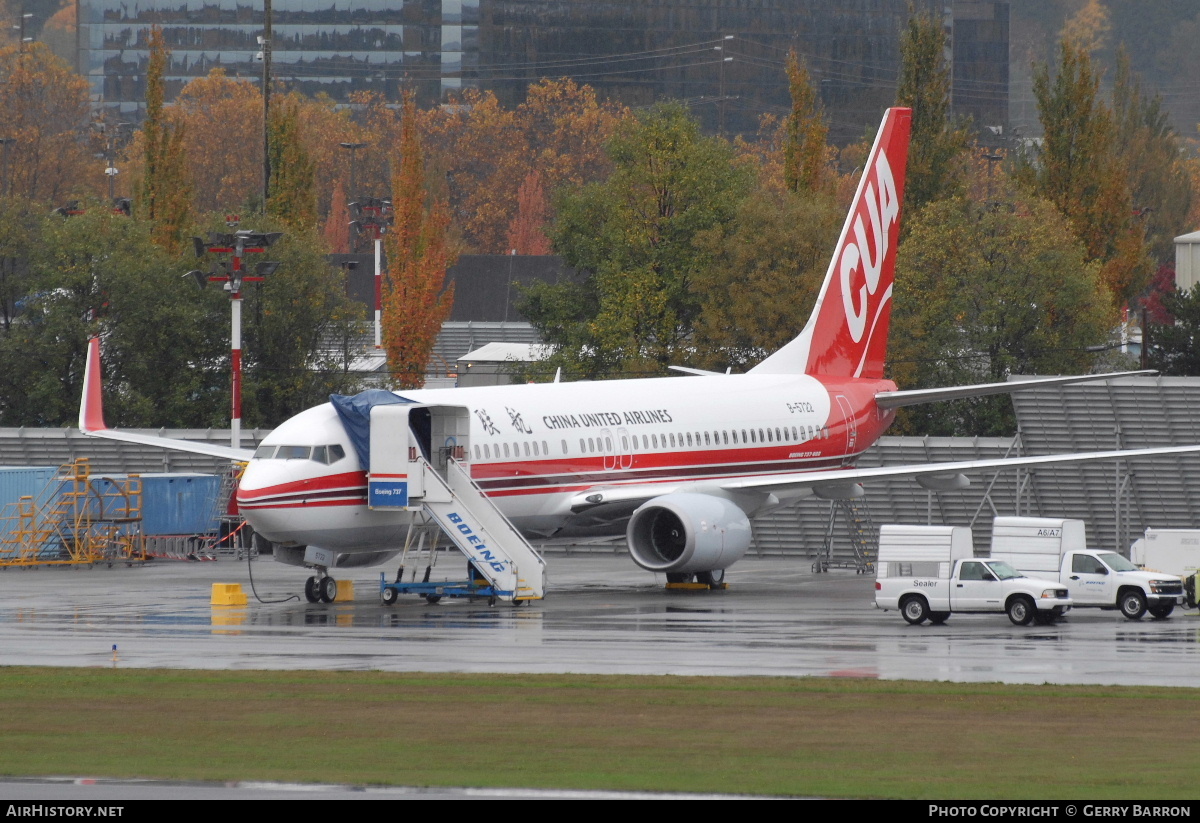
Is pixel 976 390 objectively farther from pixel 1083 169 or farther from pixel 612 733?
pixel 1083 169

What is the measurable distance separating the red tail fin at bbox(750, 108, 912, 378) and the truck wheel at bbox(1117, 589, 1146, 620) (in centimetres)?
1479

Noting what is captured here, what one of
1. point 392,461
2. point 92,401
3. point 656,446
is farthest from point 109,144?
point 392,461

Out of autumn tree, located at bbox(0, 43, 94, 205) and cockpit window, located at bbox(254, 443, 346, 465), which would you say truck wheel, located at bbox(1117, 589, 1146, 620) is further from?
autumn tree, located at bbox(0, 43, 94, 205)

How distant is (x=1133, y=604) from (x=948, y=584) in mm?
3812

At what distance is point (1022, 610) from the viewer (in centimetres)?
3297

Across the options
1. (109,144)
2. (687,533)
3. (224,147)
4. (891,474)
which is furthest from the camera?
(224,147)

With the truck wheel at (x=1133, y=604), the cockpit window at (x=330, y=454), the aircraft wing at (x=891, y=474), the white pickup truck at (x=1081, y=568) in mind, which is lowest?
the truck wheel at (x=1133, y=604)

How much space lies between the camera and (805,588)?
43250mm

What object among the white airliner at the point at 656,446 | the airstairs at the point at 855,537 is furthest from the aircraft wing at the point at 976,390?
the airstairs at the point at 855,537

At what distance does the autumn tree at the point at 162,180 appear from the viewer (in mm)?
70812

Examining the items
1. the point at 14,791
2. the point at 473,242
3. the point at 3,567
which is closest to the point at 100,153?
the point at 473,242

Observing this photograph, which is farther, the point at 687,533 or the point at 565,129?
the point at 565,129

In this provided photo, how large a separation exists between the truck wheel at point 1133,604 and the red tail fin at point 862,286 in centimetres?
1479

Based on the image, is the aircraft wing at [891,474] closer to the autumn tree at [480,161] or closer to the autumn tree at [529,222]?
the autumn tree at [529,222]
